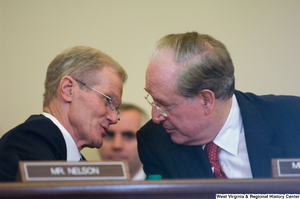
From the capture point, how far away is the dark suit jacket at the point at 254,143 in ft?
4.85

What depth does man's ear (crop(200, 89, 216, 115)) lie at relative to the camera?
61.1 inches

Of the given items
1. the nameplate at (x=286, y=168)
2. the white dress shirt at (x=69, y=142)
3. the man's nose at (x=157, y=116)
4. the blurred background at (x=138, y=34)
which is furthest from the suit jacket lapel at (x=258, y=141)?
the blurred background at (x=138, y=34)

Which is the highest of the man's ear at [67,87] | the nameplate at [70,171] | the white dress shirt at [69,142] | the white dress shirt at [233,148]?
the man's ear at [67,87]

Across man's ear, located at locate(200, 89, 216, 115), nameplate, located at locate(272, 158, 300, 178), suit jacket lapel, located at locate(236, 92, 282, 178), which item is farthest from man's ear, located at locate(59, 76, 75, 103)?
nameplate, located at locate(272, 158, 300, 178)

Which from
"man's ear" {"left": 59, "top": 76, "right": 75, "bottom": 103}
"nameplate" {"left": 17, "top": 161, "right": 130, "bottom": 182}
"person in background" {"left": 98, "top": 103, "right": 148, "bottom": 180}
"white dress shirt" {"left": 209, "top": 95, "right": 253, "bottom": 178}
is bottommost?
"person in background" {"left": 98, "top": 103, "right": 148, "bottom": 180}

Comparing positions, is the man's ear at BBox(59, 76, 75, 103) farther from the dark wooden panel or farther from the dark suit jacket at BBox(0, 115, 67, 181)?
the dark wooden panel

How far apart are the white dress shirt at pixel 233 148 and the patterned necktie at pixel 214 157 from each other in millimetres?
22

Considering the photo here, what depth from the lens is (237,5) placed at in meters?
2.69

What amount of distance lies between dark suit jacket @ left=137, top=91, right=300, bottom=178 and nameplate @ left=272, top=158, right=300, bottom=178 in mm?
617

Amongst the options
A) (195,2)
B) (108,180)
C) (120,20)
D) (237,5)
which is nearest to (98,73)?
(108,180)

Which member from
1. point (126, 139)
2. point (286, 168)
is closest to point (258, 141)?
point (286, 168)

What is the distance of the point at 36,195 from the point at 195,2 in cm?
235

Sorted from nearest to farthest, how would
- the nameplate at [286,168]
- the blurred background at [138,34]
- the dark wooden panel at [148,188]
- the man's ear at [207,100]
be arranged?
1. the dark wooden panel at [148,188]
2. the nameplate at [286,168]
3. the man's ear at [207,100]
4. the blurred background at [138,34]

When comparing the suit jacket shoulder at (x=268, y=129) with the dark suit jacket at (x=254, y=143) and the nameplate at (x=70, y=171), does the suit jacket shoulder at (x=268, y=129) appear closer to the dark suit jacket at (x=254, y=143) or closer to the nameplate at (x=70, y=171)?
the dark suit jacket at (x=254, y=143)
